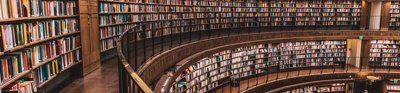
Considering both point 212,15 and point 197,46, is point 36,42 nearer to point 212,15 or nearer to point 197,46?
point 197,46

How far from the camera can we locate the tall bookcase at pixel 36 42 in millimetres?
2352

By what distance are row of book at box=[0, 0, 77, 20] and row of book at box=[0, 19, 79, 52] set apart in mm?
80

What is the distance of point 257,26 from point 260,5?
2.46ft

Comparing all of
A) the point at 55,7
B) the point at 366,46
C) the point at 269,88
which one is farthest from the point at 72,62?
the point at 366,46

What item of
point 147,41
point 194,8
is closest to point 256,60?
point 194,8

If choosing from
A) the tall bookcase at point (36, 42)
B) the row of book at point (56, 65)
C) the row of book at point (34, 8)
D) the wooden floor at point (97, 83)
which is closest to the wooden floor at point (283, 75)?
the wooden floor at point (97, 83)

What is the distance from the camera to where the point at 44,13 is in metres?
3.02

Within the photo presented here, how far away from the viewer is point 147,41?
21.3 feet

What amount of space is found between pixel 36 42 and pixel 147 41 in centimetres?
373

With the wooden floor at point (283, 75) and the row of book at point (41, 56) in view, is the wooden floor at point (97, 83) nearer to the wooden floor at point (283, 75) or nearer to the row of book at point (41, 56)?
the row of book at point (41, 56)

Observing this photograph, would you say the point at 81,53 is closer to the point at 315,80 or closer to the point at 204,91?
the point at 204,91

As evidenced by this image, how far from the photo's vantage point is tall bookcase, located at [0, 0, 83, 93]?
2.35 metres

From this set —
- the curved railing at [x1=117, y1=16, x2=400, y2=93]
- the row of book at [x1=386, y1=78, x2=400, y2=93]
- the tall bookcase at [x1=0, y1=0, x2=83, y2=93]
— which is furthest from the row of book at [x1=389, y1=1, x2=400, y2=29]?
the tall bookcase at [x1=0, y1=0, x2=83, y2=93]

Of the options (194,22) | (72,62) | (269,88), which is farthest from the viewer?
(269,88)
